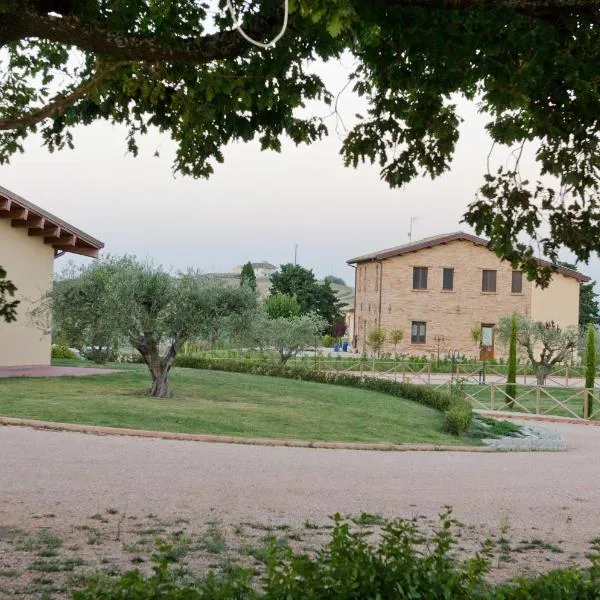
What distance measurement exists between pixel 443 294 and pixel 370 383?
72.8 feet

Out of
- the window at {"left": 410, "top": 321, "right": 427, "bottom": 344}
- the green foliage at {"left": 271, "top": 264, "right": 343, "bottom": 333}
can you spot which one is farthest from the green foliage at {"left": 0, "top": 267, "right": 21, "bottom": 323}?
the green foliage at {"left": 271, "top": 264, "right": 343, "bottom": 333}

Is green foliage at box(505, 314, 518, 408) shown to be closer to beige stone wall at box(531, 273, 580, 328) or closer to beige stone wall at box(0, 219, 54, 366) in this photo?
beige stone wall at box(0, 219, 54, 366)

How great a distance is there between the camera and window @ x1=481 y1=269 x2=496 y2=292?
50.8 m

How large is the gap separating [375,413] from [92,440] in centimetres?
855

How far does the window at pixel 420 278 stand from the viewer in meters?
50.3

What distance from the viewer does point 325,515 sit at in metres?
8.47

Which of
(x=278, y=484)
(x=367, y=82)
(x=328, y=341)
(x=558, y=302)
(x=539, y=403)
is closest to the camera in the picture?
(x=367, y=82)

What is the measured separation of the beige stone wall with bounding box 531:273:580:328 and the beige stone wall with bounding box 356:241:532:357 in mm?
1357

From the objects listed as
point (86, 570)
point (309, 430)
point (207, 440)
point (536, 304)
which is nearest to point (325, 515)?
point (86, 570)

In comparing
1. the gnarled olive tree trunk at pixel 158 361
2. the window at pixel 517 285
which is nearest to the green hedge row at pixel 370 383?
the gnarled olive tree trunk at pixel 158 361

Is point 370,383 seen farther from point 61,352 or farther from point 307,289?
point 307,289

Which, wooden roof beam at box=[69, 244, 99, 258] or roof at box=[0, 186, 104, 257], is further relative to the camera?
wooden roof beam at box=[69, 244, 99, 258]

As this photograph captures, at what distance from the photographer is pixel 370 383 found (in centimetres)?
2925

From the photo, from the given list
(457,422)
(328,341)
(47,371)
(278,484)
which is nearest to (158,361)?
(47,371)
